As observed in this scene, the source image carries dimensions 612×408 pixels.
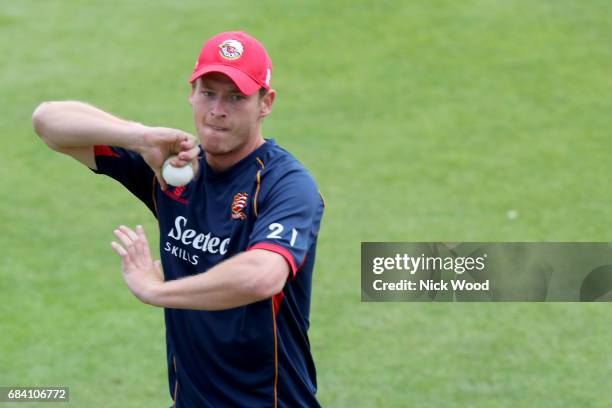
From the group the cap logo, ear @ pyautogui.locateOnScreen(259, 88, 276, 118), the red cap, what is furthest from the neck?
the cap logo

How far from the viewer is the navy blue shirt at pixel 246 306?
4836 millimetres

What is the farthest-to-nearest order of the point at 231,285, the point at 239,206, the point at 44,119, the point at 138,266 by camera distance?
1. the point at 44,119
2. the point at 239,206
3. the point at 138,266
4. the point at 231,285

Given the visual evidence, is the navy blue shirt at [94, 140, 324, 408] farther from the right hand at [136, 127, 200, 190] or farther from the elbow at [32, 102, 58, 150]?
the elbow at [32, 102, 58, 150]

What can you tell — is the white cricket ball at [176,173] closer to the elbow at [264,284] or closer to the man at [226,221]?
the man at [226,221]

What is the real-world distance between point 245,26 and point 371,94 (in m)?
2.28

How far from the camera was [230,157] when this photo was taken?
4969 millimetres

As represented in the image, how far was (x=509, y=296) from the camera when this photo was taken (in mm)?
9086

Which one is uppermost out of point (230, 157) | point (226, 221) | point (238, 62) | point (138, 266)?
point (238, 62)

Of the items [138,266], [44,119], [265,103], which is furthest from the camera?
[44,119]

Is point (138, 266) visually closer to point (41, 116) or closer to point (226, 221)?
point (226, 221)

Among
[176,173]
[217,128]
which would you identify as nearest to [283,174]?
[217,128]

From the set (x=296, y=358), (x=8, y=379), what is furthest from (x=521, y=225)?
(x=296, y=358)

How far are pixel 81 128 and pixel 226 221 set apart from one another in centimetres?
81

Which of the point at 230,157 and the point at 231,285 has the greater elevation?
the point at 230,157
